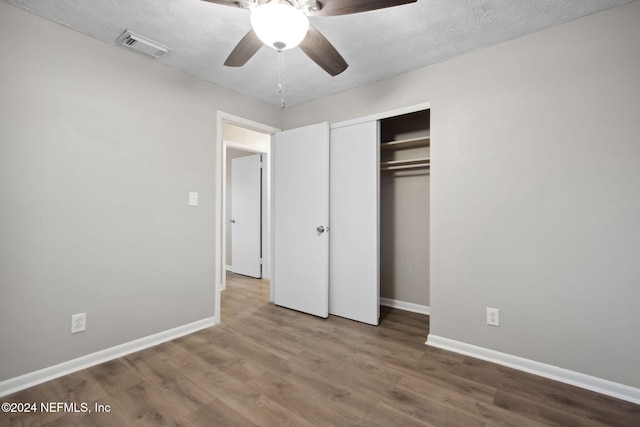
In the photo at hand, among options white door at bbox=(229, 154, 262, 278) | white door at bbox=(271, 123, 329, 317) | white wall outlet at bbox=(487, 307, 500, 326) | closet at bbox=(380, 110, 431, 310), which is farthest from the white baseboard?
white door at bbox=(229, 154, 262, 278)

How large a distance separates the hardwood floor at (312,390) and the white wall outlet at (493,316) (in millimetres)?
305

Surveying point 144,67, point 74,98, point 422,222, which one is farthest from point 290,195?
point 74,98

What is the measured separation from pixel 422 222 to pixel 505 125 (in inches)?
51.6

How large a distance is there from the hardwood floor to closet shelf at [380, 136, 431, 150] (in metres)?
1.94

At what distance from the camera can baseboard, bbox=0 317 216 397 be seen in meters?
1.75

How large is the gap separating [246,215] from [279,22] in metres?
3.84

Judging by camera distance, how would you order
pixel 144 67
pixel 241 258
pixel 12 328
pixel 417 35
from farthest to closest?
pixel 241 258, pixel 144 67, pixel 417 35, pixel 12 328

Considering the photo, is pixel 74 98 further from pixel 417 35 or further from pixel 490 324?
pixel 490 324

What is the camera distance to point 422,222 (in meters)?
3.15

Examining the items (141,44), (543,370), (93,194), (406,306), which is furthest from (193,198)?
(543,370)

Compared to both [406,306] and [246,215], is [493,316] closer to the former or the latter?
[406,306]

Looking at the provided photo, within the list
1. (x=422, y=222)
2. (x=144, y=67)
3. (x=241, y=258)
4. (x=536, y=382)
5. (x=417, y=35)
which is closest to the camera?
(x=536, y=382)

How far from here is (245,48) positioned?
171 centimetres

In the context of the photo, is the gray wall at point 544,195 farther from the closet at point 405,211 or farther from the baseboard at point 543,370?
the closet at point 405,211
